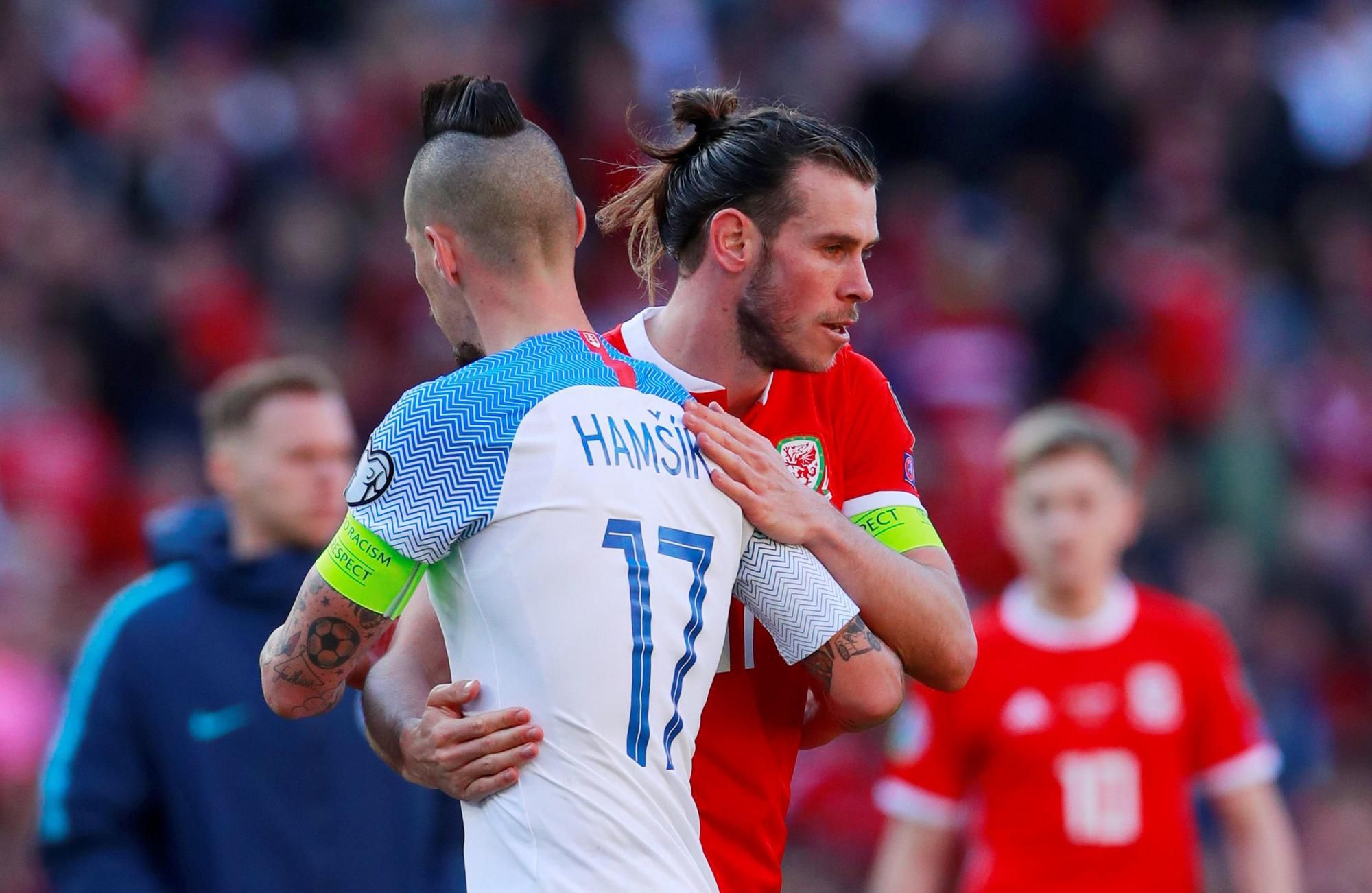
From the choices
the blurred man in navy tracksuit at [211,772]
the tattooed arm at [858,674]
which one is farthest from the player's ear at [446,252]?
the blurred man in navy tracksuit at [211,772]

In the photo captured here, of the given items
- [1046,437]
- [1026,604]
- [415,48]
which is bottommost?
[1026,604]

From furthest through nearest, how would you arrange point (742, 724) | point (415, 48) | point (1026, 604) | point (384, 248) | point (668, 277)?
point (415, 48) → point (384, 248) → point (668, 277) → point (1026, 604) → point (742, 724)

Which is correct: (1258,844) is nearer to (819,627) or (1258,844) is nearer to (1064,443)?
(1064,443)

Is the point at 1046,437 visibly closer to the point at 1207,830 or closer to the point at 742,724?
the point at 742,724

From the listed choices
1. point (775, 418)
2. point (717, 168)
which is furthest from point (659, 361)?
point (717, 168)

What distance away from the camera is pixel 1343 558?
10391 millimetres

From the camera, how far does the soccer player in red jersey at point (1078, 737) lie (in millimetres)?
5590

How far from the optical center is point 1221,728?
569 centimetres

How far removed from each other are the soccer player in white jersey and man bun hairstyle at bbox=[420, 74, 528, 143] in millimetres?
106

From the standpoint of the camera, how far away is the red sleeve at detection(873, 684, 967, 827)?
19.2 feet

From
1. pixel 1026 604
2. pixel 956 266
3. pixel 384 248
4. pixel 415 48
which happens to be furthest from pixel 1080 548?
pixel 415 48

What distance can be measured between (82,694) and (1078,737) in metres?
3.02

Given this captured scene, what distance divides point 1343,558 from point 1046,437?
201 inches

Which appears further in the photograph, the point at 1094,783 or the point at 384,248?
the point at 384,248
